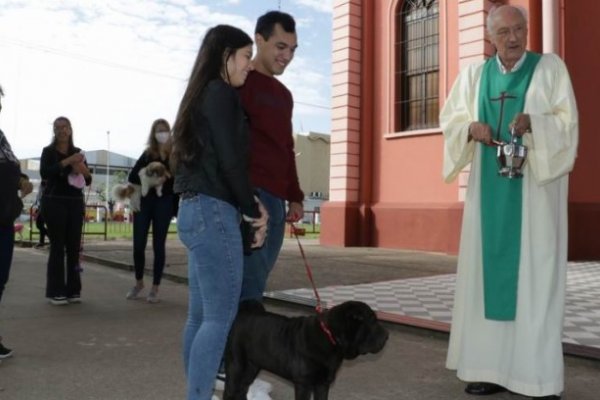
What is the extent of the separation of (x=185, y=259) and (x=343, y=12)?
764 cm

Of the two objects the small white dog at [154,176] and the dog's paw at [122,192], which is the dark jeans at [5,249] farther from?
the dog's paw at [122,192]

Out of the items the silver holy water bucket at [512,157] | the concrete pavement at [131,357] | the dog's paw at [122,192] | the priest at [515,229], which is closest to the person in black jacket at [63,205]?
the concrete pavement at [131,357]

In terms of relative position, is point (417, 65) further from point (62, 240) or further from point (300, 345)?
point (300, 345)

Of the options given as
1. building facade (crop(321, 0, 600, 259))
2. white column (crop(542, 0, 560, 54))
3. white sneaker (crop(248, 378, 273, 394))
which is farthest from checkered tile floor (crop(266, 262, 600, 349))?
white column (crop(542, 0, 560, 54))

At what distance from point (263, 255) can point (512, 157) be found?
1.44 meters

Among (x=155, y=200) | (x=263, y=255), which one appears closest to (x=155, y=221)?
(x=155, y=200)

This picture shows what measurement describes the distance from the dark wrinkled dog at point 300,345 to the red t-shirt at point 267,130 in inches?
26.0

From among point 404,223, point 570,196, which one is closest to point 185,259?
point 404,223

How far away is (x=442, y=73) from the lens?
13094mm

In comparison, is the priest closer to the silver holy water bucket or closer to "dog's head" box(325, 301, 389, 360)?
the silver holy water bucket

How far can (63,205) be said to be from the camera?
5.96 meters

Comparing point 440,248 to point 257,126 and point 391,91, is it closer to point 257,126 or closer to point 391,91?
point 391,91

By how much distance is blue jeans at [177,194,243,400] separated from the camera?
8.41 ft

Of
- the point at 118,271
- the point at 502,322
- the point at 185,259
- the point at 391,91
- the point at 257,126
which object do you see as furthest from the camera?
the point at 391,91
